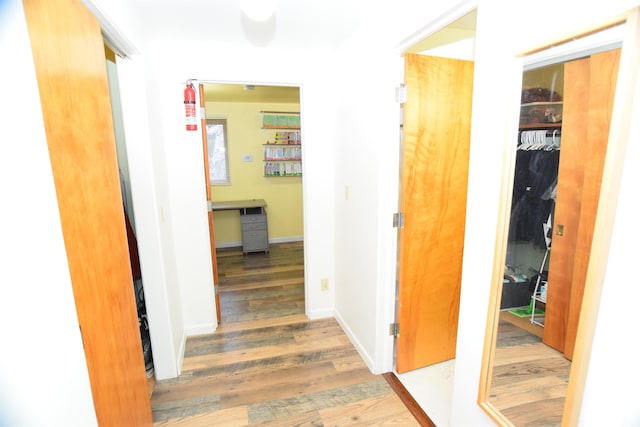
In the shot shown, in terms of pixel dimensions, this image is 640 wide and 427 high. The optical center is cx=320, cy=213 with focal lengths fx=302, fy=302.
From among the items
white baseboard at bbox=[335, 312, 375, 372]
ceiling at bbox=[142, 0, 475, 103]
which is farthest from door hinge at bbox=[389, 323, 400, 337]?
ceiling at bbox=[142, 0, 475, 103]

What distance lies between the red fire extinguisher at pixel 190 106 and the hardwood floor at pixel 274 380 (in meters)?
1.84

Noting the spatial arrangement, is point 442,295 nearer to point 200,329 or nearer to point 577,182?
point 577,182

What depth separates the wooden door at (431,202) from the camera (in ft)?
6.28

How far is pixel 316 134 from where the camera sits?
276 centimetres

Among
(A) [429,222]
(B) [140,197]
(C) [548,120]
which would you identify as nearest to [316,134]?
(A) [429,222]

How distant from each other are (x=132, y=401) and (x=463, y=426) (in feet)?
5.03

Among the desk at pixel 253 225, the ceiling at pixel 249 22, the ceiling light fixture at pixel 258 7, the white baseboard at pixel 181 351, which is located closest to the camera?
the ceiling light fixture at pixel 258 7

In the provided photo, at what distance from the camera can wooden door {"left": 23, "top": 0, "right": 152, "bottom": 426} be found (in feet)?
2.85

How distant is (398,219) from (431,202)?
26 centimetres

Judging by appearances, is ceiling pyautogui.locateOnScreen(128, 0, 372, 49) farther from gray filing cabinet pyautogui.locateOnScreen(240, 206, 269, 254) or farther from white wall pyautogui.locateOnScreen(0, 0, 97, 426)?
gray filing cabinet pyautogui.locateOnScreen(240, 206, 269, 254)

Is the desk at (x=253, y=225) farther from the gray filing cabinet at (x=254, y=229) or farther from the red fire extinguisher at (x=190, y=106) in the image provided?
the red fire extinguisher at (x=190, y=106)

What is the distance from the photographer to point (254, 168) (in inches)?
205

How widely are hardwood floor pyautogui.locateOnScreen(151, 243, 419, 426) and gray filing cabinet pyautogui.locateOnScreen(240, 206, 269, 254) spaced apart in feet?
5.48

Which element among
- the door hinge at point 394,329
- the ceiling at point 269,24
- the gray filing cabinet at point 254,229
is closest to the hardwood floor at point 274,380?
the door hinge at point 394,329
